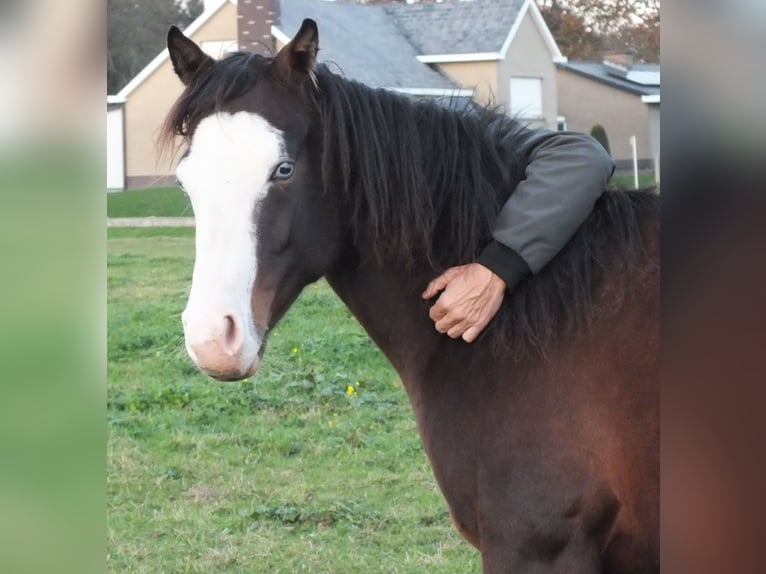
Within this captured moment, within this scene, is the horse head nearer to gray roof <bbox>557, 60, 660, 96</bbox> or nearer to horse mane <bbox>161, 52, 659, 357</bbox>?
horse mane <bbox>161, 52, 659, 357</bbox>

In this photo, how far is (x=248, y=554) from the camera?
401cm

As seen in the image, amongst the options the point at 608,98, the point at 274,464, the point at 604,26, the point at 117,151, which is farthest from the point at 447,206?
the point at 117,151

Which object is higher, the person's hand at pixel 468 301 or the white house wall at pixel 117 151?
the person's hand at pixel 468 301

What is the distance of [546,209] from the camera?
1.97 m

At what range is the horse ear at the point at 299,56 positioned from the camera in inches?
77.4

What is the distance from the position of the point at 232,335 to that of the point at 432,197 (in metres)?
0.64

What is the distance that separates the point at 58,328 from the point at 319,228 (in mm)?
1190

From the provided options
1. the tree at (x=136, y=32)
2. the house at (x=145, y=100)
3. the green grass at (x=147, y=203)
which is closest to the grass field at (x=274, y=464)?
the house at (x=145, y=100)

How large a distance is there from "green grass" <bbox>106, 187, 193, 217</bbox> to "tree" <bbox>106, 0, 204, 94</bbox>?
128cm

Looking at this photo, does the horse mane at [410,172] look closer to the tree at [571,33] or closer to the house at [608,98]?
the house at [608,98]

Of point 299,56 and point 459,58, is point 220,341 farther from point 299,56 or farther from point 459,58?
point 459,58

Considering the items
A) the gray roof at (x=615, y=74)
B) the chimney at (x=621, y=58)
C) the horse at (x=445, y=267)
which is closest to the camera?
the horse at (x=445, y=267)

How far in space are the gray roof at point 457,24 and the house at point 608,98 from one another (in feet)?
3.75

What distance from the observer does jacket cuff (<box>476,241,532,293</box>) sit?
1976 millimetres
